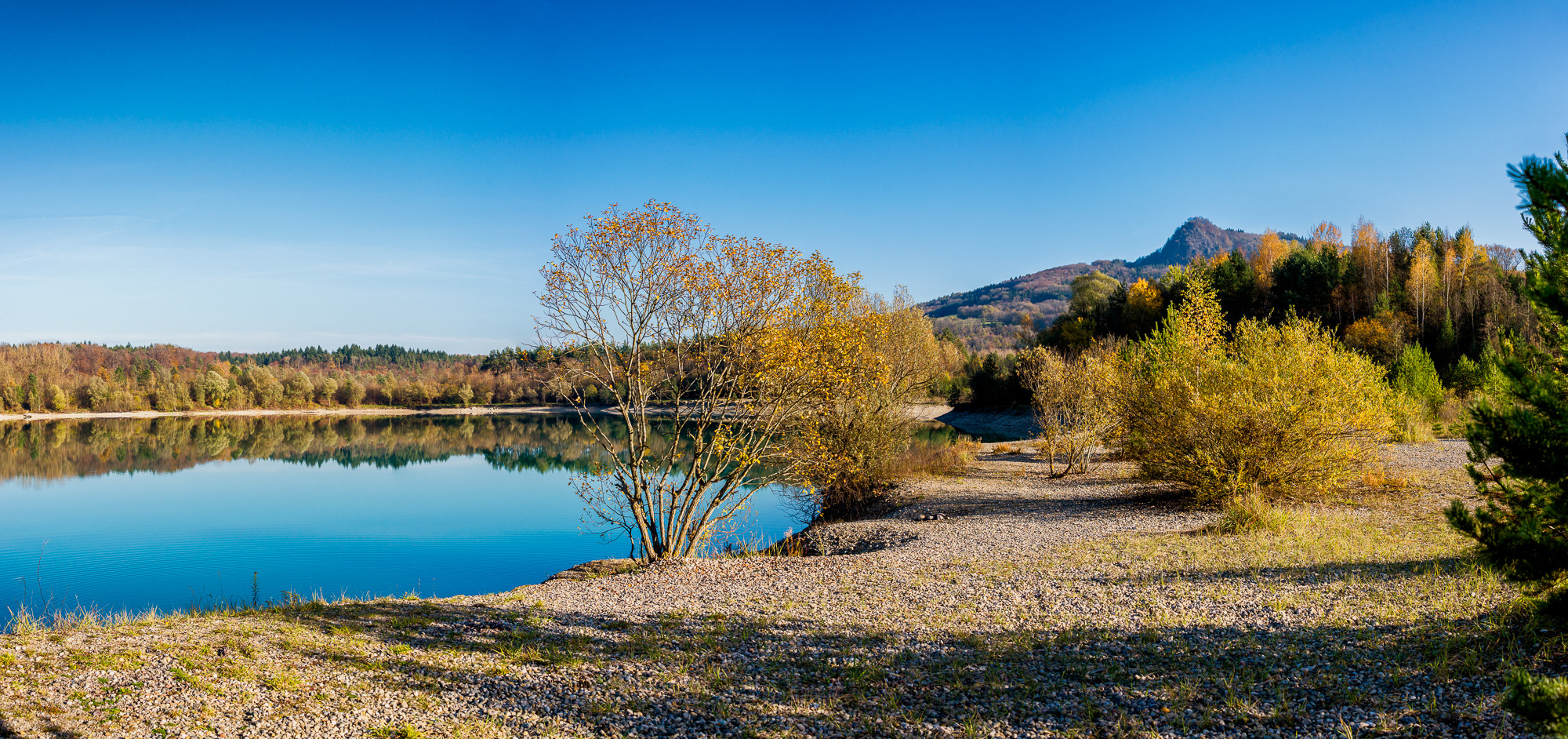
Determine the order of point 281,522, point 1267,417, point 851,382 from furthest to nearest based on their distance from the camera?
point 281,522
point 851,382
point 1267,417

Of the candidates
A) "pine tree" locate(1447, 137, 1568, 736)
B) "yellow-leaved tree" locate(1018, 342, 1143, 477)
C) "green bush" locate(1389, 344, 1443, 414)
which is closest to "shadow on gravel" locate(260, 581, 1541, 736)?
"pine tree" locate(1447, 137, 1568, 736)

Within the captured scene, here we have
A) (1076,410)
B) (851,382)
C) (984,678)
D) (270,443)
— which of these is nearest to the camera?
(984,678)

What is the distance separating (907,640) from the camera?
27.1ft

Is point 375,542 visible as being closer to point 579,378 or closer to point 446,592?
point 446,592

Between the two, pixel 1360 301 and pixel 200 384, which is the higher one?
pixel 1360 301

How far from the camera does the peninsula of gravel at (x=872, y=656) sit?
19.2ft

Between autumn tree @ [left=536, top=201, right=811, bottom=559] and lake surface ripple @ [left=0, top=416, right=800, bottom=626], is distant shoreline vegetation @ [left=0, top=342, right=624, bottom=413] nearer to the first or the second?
lake surface ripple @ [left=0, top=416, right=800, bottom=626]

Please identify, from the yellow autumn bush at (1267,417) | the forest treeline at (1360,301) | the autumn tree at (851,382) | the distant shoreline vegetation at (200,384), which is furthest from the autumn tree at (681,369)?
the distant shoreline vegetation at (200,384)

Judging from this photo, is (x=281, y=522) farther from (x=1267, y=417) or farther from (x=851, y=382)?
(x=1267, y=417)

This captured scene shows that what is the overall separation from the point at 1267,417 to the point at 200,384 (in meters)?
125

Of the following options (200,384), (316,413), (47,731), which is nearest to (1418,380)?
(47,731)

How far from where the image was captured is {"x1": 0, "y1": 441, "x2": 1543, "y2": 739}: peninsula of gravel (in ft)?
19.2

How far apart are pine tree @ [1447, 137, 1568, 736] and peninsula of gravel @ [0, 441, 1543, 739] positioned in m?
1.10

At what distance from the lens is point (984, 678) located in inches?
275
